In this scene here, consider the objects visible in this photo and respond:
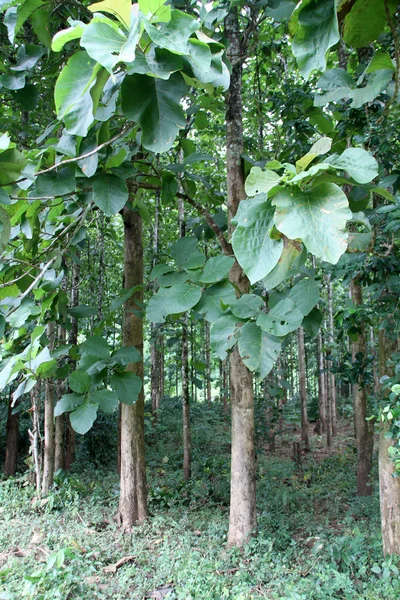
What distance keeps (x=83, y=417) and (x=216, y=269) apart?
30.9 inches

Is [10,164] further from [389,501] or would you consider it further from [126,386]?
[389,501]

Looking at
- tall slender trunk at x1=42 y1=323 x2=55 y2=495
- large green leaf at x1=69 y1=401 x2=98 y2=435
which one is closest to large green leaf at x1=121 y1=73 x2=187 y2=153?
large green leaf at x1=69 y1=401 x2=98 y2=435

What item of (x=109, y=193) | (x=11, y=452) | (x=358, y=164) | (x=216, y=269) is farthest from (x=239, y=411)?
(x=11, y=452)

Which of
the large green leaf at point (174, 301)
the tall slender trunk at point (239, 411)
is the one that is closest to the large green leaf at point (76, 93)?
the large green leaf at point (174, 301)

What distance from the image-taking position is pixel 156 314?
1.74 m

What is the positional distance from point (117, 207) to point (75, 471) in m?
6.43

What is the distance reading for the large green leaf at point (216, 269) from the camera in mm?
1679

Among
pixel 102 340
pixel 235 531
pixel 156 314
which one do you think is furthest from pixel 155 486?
pixel 156 314

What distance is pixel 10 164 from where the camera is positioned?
4.19ft

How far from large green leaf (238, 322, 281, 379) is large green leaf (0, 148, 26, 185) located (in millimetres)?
868

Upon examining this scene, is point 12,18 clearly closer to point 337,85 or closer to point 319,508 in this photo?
point 337,85

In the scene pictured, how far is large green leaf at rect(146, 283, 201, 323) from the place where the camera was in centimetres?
158

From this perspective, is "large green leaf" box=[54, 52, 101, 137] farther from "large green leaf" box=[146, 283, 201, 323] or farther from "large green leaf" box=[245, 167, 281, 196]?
"large green leaf" box=[146, 283, 201, 323]

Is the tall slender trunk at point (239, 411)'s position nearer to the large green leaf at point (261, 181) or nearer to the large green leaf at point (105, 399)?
the large green leaf at point (105, 399)
